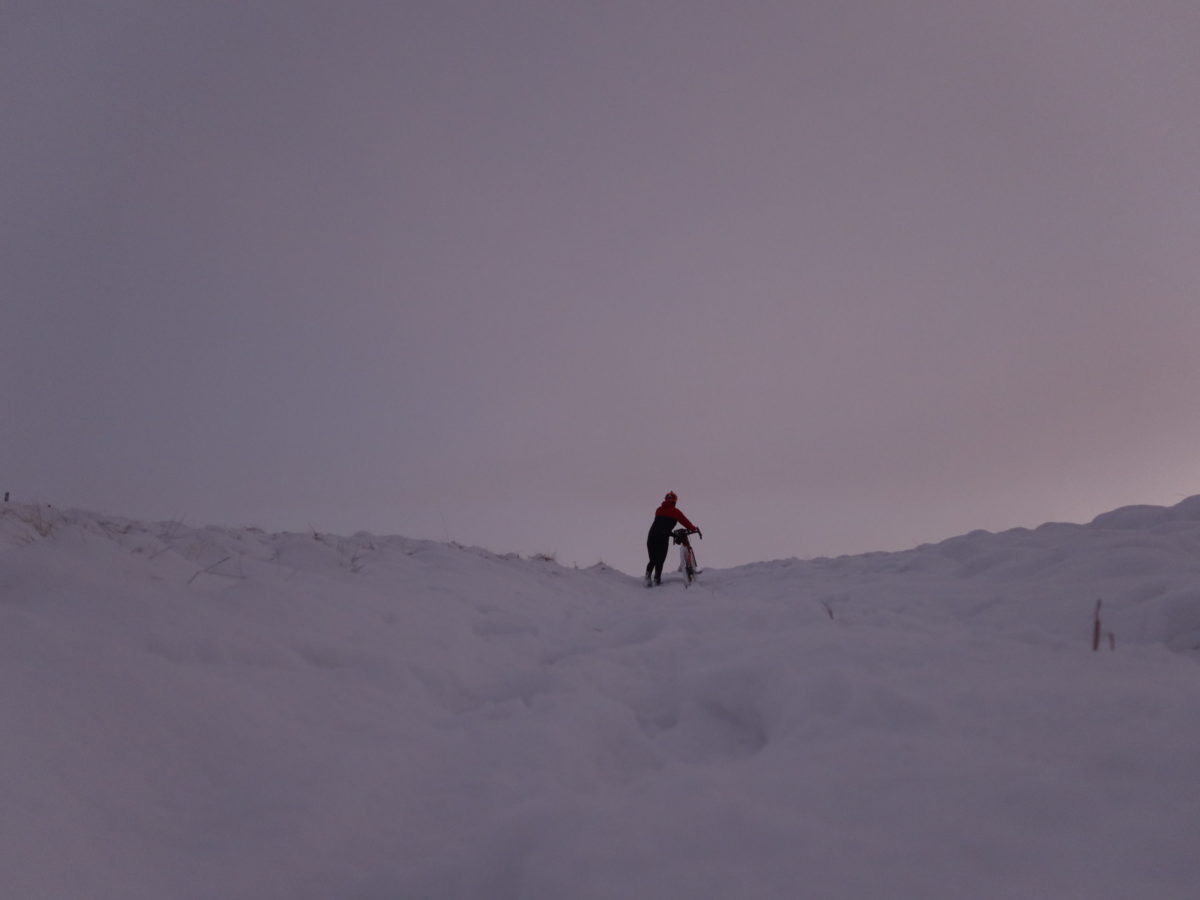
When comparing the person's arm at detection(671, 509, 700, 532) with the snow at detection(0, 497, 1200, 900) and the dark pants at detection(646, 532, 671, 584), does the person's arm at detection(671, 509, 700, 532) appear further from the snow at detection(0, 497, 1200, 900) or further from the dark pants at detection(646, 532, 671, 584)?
the snow at detection(0, 497, 1200, 900)

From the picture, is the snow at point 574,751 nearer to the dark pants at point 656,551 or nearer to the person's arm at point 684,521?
the dark pants at point 656,551

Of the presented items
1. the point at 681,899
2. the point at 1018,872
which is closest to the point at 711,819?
the point at 681,899

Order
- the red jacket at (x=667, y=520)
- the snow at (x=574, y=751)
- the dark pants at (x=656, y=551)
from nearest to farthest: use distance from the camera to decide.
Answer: the snow at (x=574, y=751) → the dark pants at (x=656, y=551) → the red jacket at (x=667, y=520)

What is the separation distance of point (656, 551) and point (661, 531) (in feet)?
1.40

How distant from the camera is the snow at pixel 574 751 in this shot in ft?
5.11

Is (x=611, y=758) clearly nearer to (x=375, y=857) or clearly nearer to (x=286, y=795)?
(x=375, y=857)

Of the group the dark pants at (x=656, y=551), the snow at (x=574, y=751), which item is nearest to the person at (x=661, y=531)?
the dark pants at (x=656, y=551)

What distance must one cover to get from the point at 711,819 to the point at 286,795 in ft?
4.25

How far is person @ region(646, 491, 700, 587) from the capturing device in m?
12.3

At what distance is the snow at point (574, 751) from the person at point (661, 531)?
27.2ft

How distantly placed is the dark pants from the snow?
8253 mm

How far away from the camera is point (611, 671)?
10.8 ft

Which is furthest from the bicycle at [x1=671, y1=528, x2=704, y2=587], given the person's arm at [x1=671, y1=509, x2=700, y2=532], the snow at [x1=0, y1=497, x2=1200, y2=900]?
the snow at [x1=0, y1=497, x2=1200, y2=900]

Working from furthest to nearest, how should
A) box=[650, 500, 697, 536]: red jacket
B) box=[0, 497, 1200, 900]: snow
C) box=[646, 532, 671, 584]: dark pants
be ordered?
box=[650, 500, 697, 536]: red jacket, box=[646, 532, 671, 584]: dark pants, box=[0, 497, 1200, 900]: snow
